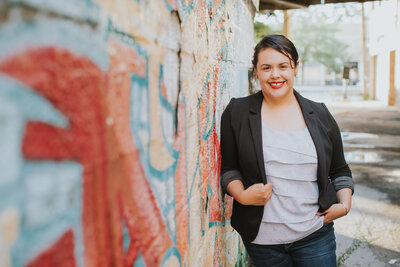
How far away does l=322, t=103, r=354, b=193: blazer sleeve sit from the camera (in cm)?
221

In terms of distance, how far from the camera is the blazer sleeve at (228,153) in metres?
2.18

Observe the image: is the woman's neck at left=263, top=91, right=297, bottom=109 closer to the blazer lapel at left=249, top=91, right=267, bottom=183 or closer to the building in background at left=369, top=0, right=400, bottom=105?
the blazer lapel at left=249, top=91, right=267, bottom=183

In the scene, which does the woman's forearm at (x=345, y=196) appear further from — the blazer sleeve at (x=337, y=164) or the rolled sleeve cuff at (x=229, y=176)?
the rolled sleeve cuff at (x=229, y=176)

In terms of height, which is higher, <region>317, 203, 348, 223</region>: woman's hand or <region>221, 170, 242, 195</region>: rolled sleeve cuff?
<region>221, 170, 242, 195</region>: rolled sleeve cuff

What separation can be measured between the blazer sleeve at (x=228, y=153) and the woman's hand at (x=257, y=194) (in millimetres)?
152

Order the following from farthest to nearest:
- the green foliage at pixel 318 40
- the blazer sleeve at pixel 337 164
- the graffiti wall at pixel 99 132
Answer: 1. the green foliage at pixel 318 40
2. the blazer sleeve at pixel 337 164
3. the graffiti wall at pixel 99 132

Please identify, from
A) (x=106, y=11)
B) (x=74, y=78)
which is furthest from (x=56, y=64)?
(x=106, y=11)

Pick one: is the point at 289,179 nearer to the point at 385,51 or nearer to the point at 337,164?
the point at 337,164

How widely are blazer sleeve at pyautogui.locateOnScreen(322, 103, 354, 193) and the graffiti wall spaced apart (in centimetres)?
85

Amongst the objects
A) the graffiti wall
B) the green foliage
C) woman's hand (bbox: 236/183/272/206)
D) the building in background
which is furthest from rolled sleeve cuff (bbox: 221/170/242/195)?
the green foliage

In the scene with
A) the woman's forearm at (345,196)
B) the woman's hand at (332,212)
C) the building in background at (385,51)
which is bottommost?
the woman's hand at (332,212)

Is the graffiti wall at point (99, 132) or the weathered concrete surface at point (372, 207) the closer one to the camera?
the graffiti wall at point (99, 132)

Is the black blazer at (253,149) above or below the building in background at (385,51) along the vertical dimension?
below

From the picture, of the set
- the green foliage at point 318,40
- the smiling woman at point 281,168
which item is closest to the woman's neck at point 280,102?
the smiling woman at point 281,168
